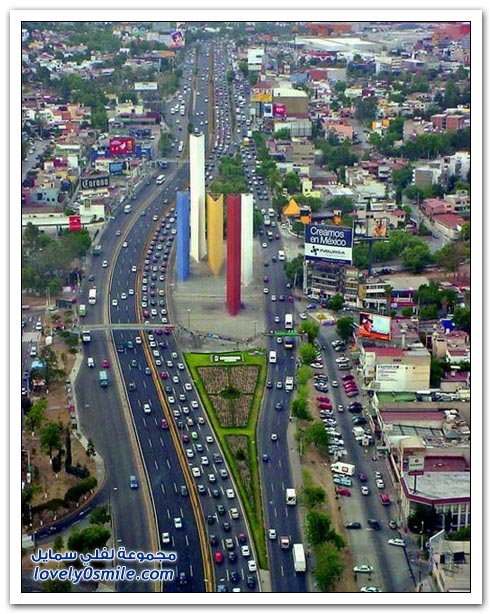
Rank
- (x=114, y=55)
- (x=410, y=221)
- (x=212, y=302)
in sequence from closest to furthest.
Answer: (x=212, y=302)
(x=410, y=221)
(x=114, y=55)

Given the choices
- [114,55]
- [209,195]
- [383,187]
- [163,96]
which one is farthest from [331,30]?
[209,195]

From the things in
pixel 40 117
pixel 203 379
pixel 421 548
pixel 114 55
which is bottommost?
pixel 421 548

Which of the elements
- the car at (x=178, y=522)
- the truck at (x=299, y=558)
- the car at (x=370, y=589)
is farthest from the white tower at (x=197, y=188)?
the car at (x=370, y=589)

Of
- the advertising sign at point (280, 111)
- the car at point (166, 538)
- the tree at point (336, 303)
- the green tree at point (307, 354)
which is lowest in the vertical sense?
the car at point (166, 538)

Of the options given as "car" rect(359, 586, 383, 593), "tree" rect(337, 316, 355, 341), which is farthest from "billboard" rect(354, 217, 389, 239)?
"car" rect(359, 586, 383, 593)

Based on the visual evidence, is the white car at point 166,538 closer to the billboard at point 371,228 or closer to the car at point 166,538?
the car at point 166,538

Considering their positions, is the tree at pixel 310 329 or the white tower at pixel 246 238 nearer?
the tree at pixel 310 329

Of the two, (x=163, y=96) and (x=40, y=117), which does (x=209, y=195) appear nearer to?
(x=40, y=117)
